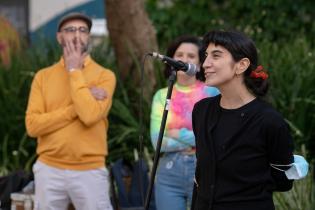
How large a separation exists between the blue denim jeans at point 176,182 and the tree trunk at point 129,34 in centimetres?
234

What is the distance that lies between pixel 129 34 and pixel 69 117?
219 centimetres

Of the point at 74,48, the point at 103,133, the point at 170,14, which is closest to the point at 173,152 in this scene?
the point at 103,133

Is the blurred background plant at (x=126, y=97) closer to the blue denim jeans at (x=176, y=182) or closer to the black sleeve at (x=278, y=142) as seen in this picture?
the blue denim jeans at (x=176, y=182)

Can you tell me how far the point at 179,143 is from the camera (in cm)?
418

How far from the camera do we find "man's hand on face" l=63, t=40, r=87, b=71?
4570 mm

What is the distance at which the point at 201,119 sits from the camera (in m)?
3.38

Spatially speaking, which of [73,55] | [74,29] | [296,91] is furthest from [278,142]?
[296,91]

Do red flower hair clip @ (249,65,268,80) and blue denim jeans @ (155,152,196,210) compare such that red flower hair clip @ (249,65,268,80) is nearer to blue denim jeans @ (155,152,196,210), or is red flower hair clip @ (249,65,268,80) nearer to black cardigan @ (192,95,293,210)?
black cardigan @ (192,95,293,210)

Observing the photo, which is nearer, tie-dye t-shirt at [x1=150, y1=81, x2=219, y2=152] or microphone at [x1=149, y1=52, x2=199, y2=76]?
microphone at [x1=149, y1=52, x2=199, y2=76]

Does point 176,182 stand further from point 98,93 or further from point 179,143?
point 98,93

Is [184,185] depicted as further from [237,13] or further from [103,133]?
[237,13]

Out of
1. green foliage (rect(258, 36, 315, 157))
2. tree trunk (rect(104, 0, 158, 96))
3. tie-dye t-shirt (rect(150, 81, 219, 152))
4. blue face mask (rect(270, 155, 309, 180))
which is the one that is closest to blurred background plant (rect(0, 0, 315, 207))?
green foliage (rect(258, 36, 315, 157))

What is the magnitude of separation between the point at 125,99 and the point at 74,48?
1788 millimetres

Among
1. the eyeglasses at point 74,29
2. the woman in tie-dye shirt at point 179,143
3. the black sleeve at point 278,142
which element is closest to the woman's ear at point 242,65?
the black sleeve at point 278,142
